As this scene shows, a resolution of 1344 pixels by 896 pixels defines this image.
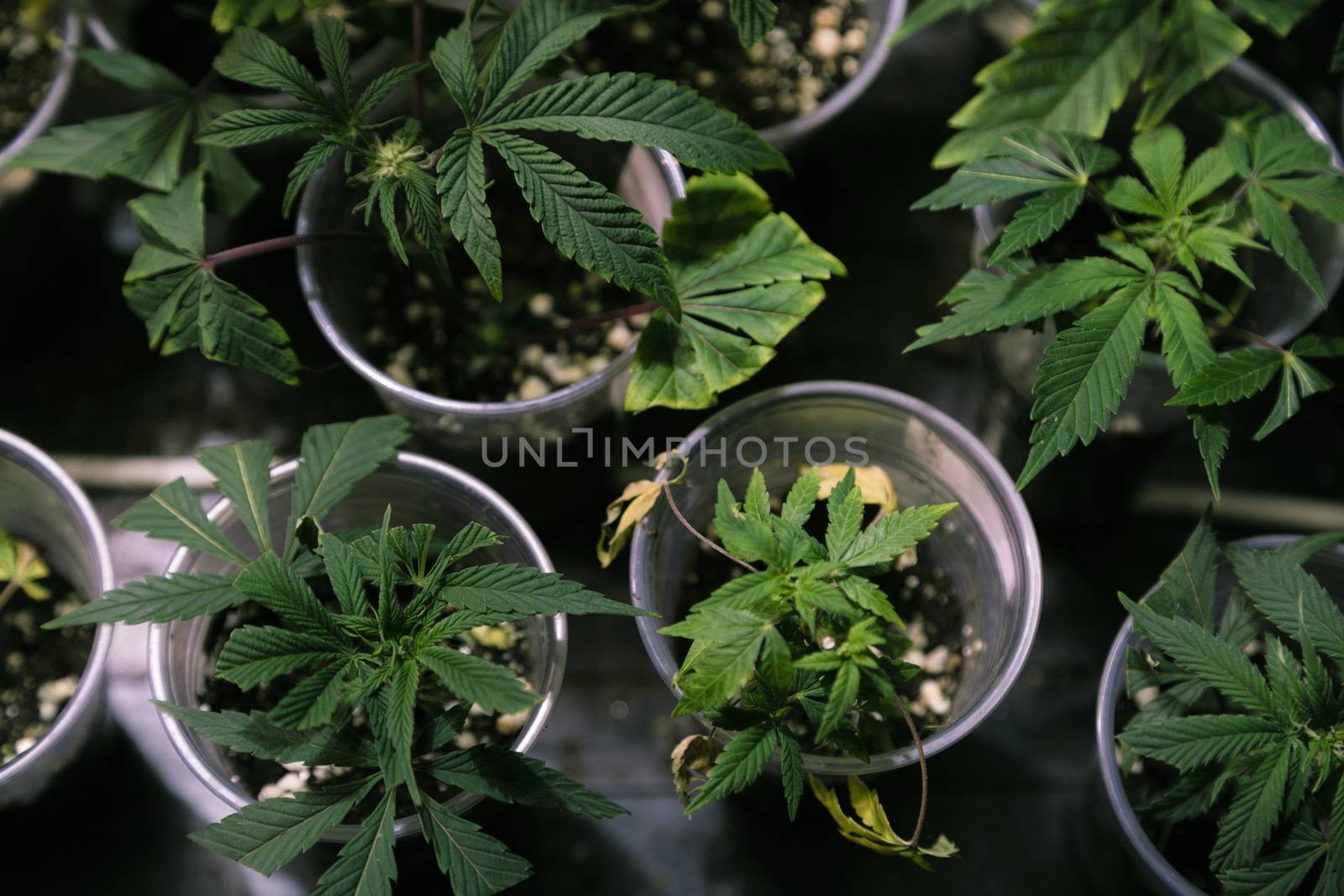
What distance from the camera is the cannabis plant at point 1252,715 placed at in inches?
30.5

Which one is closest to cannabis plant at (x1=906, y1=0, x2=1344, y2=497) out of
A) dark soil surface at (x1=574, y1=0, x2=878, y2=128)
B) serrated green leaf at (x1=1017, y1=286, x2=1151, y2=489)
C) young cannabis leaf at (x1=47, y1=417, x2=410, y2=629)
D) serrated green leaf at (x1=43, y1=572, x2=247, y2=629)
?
serrated green leaf at (x1=1017, y1=286, x2=1151, y2=489)

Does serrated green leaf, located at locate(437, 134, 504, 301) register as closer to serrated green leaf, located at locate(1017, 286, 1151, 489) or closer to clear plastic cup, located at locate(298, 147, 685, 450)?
clear plastic cup, located at locate(298, 147, 685, 450)

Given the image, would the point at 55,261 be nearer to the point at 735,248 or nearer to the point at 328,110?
the point at 328,110

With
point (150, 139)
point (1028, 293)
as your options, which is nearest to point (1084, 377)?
point (1028, 293)

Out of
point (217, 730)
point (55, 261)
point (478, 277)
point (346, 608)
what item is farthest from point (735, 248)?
point (55, 261)

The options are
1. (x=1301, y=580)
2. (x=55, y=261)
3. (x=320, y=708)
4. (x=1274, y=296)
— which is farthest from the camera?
(x=55, y=261)

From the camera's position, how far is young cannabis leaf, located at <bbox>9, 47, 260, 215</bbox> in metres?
0.98

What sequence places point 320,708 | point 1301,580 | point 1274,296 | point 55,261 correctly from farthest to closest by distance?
point 55,261
point 1274,296
point 1301,580
point 320,708

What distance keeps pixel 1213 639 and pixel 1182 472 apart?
41 cm

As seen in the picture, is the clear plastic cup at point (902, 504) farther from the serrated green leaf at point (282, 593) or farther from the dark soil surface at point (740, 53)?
the dark soil surface at point (740, 53)

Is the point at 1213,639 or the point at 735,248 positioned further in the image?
the point at 735,248

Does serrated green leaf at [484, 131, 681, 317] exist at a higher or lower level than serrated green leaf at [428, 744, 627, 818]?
higher

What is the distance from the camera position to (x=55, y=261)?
1.20m

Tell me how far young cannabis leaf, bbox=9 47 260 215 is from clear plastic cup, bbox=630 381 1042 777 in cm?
47
